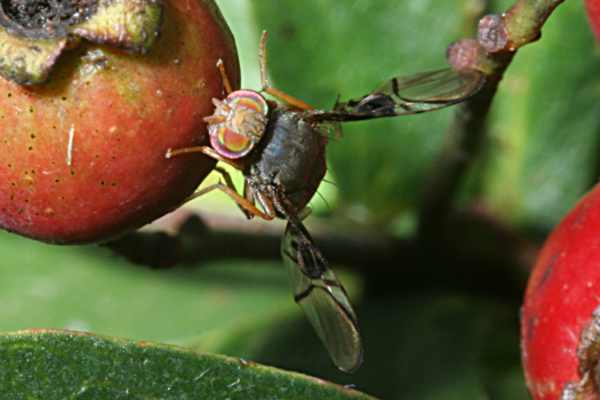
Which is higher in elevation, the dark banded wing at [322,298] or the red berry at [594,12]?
the red berry at [594,12]

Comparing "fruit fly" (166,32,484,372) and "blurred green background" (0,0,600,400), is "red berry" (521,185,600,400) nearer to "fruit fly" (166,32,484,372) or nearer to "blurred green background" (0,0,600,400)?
"fruit fly" (166,32,484,372)

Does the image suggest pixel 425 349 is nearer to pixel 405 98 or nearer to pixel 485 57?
pixel 405 98

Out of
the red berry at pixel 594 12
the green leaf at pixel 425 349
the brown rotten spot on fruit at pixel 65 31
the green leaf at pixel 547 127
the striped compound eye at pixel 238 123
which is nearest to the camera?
the brown rotten spot on fruit at pixel 65 31

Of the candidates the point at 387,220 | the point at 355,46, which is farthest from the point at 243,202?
the point at 387,220

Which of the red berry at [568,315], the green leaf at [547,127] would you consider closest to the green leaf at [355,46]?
the green leaf at [547,127]

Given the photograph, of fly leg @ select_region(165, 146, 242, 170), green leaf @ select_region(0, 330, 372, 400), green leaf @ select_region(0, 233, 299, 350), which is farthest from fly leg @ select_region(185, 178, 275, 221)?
green leaf @ select_region(0, 233, 299, 350)

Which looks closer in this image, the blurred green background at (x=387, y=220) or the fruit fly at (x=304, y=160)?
the fruit fly at (x=304, y=160)

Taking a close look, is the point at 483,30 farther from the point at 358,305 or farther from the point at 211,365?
the point at 358,305

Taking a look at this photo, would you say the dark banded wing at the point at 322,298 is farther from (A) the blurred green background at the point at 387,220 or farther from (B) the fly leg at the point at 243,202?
(A) the blurred green background at the point at 387,220
